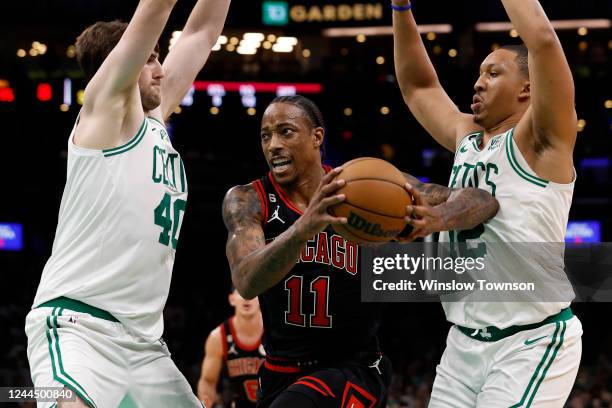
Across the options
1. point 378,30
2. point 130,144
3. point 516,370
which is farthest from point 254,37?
point 516,370

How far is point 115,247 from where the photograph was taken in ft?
14.0

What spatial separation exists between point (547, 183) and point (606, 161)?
16427 mm

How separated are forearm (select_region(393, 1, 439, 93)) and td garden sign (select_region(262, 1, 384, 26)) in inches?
546

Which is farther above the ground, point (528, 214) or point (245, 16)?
point (245, 16)

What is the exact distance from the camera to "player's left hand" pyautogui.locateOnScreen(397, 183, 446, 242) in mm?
3893

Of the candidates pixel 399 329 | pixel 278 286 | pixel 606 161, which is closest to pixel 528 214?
pixel 278 286

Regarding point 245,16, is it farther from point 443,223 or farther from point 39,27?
point 443,223

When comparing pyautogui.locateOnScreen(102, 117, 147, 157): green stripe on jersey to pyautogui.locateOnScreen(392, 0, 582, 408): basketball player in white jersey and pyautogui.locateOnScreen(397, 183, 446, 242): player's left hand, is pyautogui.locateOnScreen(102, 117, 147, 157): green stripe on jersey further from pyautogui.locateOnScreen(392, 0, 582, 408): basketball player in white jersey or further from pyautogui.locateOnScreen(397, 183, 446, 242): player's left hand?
pyautogui.locateOnScreen(392, 0, 582, 408): basketball player in white jersey

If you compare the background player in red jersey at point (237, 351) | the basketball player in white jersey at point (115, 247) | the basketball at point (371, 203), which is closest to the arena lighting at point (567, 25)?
the background player in red jersey at point (237, 351)

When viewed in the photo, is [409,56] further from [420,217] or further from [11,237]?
[11,237]

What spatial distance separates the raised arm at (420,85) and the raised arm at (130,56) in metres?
1.69

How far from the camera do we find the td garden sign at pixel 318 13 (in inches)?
753

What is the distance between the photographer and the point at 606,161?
20.0 metres

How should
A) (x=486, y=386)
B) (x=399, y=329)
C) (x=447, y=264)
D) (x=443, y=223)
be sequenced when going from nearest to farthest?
(x=443, y=223)
(x=486, y=386)
(x=447, y=264)
(x=399, y=329)
